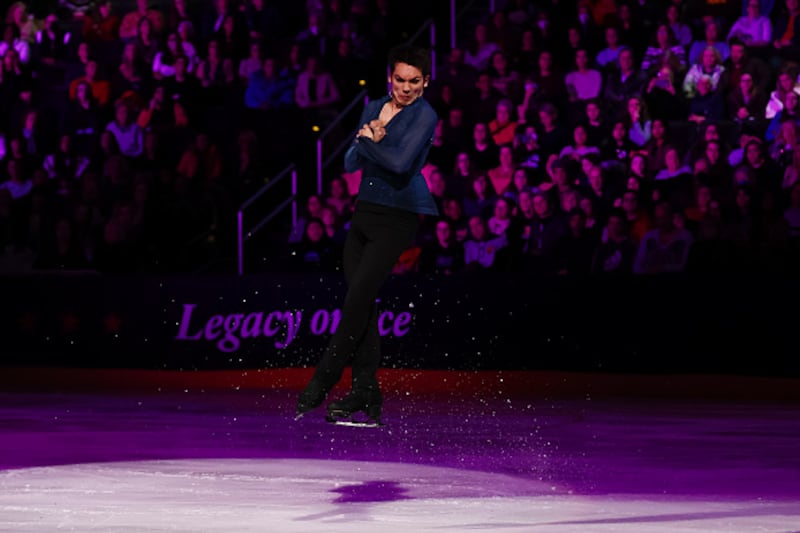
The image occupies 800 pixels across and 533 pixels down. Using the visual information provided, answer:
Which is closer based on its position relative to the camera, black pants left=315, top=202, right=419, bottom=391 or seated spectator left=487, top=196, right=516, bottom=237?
black pants left=315, top=202, right=419, bottom=391

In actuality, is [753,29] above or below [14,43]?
above

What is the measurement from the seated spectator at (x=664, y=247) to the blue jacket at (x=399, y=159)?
7274mm

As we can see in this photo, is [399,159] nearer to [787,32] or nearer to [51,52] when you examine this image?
[787,32]

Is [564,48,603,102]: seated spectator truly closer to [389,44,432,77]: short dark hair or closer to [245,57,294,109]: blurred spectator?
[245,57,294,109]: blurred spectator

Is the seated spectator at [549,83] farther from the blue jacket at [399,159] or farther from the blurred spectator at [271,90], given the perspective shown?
the blue jacket at [399,159]

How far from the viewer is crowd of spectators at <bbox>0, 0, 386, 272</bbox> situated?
768 inches

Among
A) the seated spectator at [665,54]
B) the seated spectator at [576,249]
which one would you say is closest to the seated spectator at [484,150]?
the seated spectator at [665,54]

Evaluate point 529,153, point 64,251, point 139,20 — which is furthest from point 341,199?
point 139,20

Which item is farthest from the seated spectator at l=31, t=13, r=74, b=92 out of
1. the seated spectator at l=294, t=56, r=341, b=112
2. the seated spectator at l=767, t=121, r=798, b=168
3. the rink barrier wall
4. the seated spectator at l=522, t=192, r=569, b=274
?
the seated spectator at l=767, t=121, r=798, b=168

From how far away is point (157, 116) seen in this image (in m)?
21.3

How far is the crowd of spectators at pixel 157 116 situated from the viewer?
768 inches

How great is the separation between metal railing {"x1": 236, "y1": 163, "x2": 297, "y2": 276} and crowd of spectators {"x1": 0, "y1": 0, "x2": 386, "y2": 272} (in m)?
0.27

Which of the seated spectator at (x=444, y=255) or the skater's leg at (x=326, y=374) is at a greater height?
the skater's leg at (x=326, y=374)

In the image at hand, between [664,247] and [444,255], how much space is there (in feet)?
7.21
